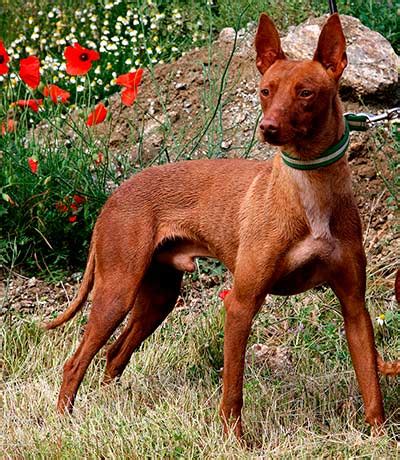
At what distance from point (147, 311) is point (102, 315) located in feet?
1.54

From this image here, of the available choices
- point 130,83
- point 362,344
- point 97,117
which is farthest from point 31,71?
point 362,344

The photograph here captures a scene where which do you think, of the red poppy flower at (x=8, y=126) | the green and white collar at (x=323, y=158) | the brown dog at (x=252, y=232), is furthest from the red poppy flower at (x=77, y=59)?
the green and white collar at (x=323, y=158)

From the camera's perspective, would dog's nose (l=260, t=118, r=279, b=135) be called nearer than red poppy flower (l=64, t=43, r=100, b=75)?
Yes

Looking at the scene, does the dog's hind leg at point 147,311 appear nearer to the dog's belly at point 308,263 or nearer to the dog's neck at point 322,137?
the dog's belly at point 308,263

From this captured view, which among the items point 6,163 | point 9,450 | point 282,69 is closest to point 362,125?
point 282,69

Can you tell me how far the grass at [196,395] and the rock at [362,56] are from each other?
4.80 feet

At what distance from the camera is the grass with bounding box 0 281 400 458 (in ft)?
15.9

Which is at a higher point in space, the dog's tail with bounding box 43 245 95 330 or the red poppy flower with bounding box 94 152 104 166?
the red poppy flower with bounding box 94 152 104 166

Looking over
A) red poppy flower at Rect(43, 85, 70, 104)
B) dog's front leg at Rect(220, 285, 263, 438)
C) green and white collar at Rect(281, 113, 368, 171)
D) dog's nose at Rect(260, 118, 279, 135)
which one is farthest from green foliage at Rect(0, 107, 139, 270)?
dog's nose at Rect(260, 118, 279, 135)

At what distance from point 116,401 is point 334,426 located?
117cm

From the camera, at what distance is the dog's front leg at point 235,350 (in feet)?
16.3

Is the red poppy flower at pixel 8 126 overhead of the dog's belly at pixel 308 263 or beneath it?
beneath

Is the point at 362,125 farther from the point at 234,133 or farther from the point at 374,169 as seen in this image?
the point at 234,133

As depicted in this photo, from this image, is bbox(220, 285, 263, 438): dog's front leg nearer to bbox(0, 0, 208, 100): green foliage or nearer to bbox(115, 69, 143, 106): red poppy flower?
bbox(115, 69, 143, 106): red poppy flower
